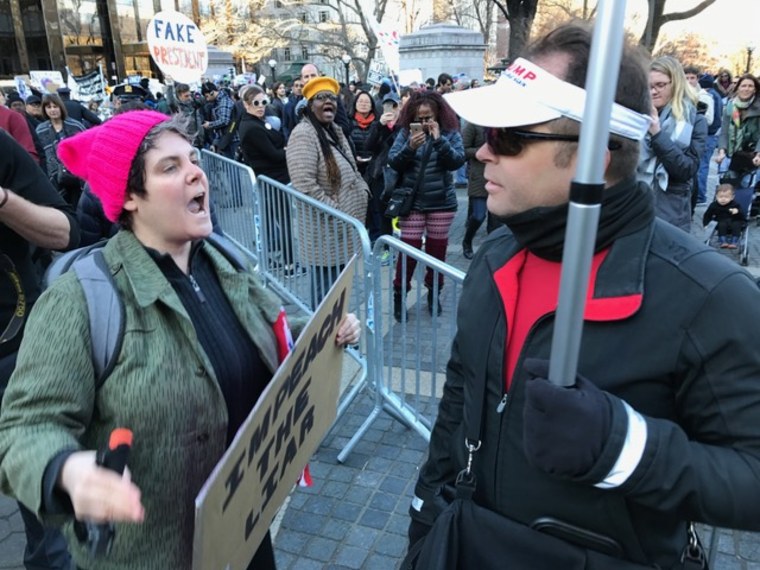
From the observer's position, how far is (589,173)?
0.86m

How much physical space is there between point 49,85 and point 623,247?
484 inches

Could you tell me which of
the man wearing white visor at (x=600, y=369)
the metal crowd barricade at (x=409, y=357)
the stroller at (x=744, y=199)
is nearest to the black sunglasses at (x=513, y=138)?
the man wearing white visor at (x=600, y=369)

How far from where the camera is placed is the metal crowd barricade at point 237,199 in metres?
6.09

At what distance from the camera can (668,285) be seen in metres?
1.18

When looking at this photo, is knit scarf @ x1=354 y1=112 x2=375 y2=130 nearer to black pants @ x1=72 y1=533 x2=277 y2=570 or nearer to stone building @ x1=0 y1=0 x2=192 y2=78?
black pants @ x1=72 y1=533 x2=277 y2=570

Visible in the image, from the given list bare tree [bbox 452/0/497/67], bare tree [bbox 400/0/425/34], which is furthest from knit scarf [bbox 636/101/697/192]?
bare tree [bbox 400/0/425/34]

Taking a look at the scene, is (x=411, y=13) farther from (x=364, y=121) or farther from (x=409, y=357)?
(x=409, y=357)

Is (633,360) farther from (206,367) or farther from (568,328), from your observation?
(206,367)

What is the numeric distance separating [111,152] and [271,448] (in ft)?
3.10

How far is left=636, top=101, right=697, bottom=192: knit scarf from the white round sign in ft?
22.2

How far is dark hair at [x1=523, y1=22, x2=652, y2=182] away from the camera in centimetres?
122

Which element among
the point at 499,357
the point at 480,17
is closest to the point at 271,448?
the point at 499,357

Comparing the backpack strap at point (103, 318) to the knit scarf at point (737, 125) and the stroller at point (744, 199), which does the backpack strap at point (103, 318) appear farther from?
the knit scarf at point (737, 125)

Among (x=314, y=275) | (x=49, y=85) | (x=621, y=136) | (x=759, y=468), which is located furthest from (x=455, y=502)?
(x=49, y=85)
